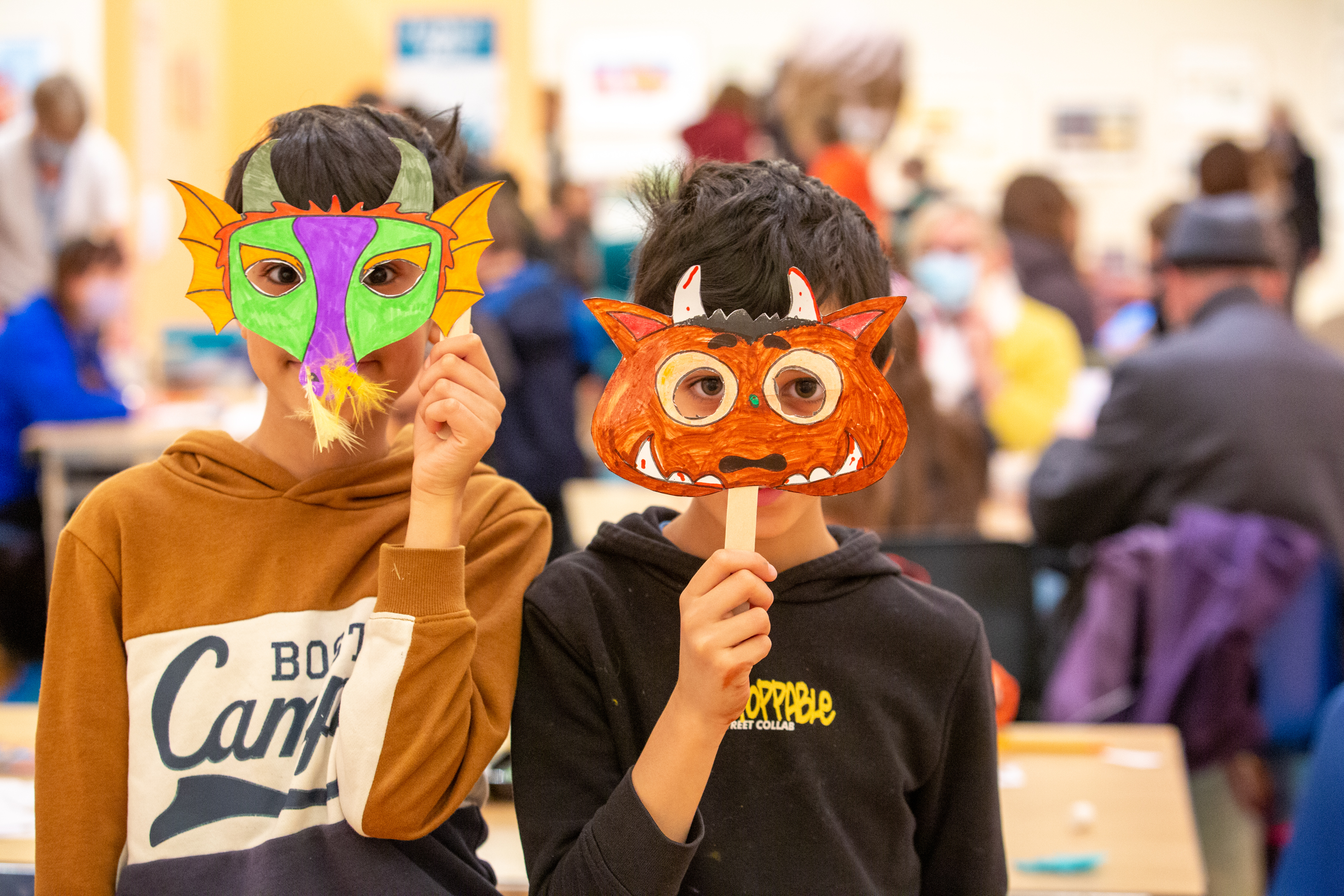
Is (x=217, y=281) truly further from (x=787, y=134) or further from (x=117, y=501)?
(x=787, y=134)

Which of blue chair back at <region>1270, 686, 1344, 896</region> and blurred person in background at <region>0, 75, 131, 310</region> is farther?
blurred person in background at <region>0, 75, 131, 310</region>

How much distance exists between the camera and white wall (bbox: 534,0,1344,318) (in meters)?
9.02

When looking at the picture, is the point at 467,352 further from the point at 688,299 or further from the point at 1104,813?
the point at 1104,813

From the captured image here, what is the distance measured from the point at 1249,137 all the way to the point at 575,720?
927 centimetres

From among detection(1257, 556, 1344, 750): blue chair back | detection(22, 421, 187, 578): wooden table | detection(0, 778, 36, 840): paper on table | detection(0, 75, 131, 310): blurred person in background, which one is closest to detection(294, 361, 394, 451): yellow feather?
detection(0, 778, 36, 840): paper on table

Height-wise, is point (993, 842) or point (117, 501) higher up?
point (117, 501)

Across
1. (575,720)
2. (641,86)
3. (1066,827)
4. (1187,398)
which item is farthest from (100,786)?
(641,86)

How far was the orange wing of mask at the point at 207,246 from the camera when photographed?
101cm

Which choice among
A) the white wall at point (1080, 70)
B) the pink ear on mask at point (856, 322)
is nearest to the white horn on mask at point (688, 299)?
the pink ear on mask at point (856, 322)

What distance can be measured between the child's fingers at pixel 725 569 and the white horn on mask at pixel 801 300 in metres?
0.19

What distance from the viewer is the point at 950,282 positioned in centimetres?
361

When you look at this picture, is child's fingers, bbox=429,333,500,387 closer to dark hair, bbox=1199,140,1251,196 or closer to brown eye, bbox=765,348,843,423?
brown eye, bbox=765,348,843,423

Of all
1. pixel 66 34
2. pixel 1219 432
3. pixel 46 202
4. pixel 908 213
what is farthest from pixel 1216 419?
pixel 66 34

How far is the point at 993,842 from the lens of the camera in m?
1.08
